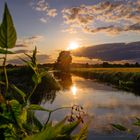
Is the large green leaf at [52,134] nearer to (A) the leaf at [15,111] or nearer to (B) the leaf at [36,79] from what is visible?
(A) the leaf at [15,111]

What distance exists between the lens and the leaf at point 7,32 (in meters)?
0.62

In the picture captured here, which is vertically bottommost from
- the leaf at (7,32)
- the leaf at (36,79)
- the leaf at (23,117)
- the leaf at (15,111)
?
the leaf at (23,117)

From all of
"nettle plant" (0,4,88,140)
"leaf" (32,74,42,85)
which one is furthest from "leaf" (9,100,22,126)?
"leaf" (32,74,42,85)

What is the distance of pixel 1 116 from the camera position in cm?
69

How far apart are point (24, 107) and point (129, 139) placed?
478 inches

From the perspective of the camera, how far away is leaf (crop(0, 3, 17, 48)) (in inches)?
24.4

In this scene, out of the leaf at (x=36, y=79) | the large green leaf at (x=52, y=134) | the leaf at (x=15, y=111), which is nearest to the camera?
the large green leaf at (x=52, y=134)

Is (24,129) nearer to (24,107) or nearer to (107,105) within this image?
(24,107)

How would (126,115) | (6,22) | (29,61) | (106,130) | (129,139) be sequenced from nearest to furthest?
(6,22), (29,61), (129,139), (106,130), (126,115)

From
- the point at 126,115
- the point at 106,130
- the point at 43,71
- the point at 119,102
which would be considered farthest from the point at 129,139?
the point at 43,71

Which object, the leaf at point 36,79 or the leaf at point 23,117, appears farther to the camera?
the leaf at point 36,79

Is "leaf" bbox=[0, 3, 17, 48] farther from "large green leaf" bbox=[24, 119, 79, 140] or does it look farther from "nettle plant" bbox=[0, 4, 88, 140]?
"large green leaf" bbox=[24, 119, 79, 140]

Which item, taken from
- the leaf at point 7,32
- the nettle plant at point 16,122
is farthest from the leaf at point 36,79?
the leaf at point 7,32

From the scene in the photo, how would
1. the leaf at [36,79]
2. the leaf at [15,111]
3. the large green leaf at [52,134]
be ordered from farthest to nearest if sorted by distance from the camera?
the leaf at [36,79] → the leaf at [15,111] → the large green leaf at [52,134]
